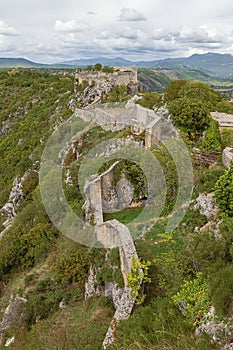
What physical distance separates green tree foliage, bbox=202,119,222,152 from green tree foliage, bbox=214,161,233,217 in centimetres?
557

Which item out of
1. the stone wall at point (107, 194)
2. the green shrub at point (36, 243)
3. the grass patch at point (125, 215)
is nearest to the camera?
the grass patch at point (125, 215)

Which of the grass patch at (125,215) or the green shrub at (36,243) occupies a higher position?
the grass patch at (125,215)

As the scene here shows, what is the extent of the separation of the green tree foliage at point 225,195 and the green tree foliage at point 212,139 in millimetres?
5574

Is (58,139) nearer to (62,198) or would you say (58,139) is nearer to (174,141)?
(62,198)

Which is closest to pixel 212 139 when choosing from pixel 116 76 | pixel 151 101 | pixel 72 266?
pixel 151 101

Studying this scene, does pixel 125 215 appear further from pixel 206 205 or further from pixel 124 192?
pixel 206 205

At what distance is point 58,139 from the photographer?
28.4m

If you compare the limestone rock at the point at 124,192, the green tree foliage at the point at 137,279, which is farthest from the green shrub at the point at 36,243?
the green tree foliage at the point at 137,279

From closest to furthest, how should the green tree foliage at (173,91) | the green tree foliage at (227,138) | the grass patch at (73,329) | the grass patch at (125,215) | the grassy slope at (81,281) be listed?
the grassy slope at (81,281) → the grass patch at (73,329) → the grass patch at (125,215) → the green tree foliage at (227,138) → the green tree foliage at (173,91)

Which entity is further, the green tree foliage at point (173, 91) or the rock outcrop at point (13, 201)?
the rock outcrop at point (13, 201)

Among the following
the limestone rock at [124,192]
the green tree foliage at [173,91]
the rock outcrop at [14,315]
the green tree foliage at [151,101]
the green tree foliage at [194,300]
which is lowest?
the rock outcrop at [14,315]

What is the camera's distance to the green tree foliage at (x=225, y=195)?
33.7 feet

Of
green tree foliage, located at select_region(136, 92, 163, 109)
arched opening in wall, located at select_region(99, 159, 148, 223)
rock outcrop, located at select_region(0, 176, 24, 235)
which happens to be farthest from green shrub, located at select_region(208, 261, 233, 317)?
rock outcrop, located at select_region(0, 176, 24, 235)

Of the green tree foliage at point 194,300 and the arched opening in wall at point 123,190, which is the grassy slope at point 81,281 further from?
the arched opening in wall at point 123,190
